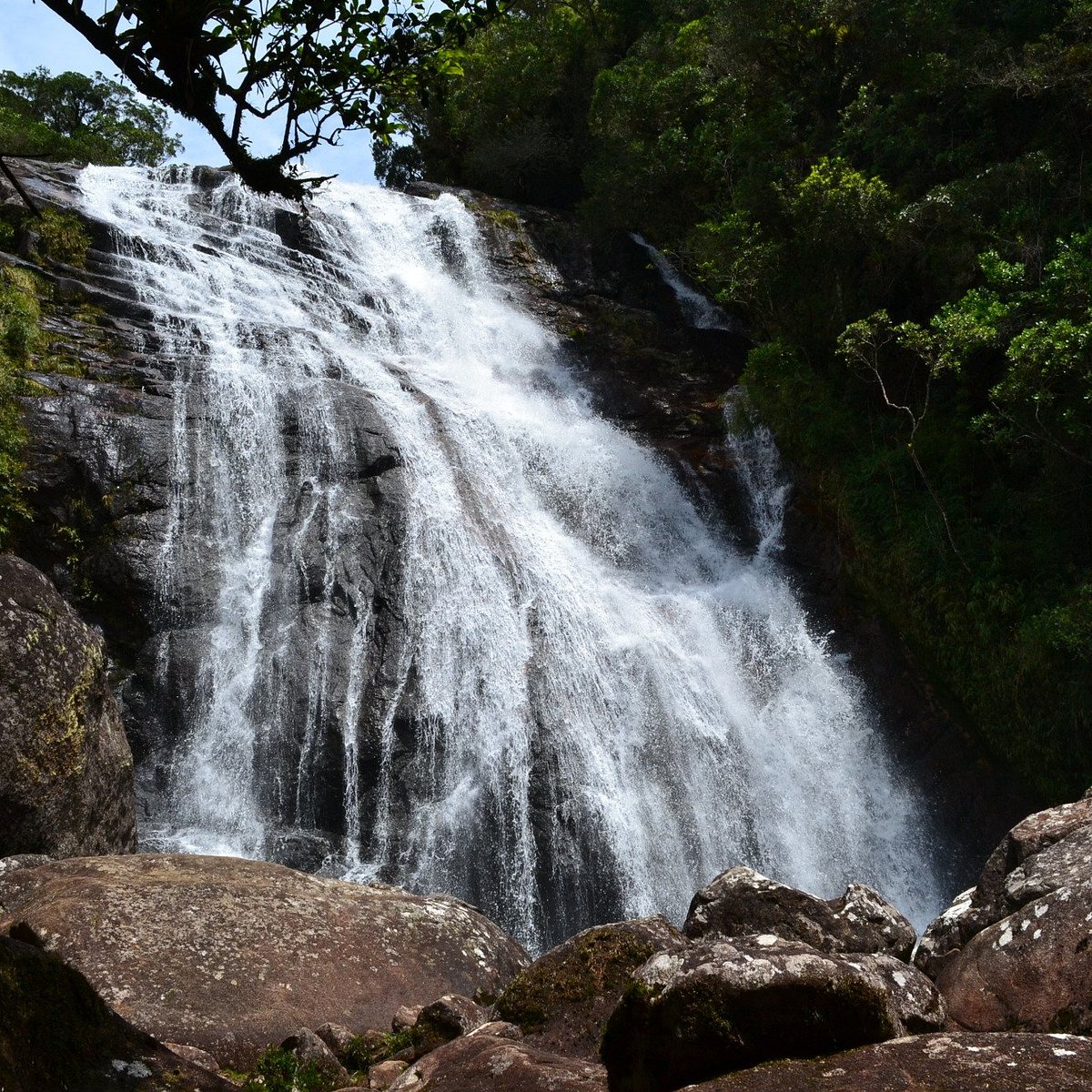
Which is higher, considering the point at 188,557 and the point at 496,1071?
the point at 188,557

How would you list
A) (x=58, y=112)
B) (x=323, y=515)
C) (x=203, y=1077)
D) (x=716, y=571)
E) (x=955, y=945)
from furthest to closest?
(x=58, y=112) < (x=716, y=571) < (x=323, y=515) < (x=955, y=945) < (x=203, y=1077)

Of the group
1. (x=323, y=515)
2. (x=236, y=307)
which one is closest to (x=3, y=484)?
(x=323, y=515)

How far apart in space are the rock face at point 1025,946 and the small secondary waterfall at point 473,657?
21.6 feet

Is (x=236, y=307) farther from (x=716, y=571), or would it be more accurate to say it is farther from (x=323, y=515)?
(x=716, y=571)

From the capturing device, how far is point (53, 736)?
919cm

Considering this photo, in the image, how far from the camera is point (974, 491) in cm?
1542

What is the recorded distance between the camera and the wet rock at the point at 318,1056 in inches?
197

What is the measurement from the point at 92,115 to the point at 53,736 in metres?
39.7

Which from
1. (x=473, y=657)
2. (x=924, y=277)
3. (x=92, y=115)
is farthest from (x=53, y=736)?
(x=92, y=115)

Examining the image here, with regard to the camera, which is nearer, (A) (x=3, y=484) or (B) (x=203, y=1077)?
(B) (x=203, y=1077)

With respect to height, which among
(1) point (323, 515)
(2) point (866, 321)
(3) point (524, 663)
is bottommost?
(3) point (524, 663)

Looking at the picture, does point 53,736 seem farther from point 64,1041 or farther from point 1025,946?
point 1025,946

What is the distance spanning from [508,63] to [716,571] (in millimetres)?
20274

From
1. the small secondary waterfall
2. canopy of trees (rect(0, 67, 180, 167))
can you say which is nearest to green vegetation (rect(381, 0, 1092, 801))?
the small secondary waterfall
